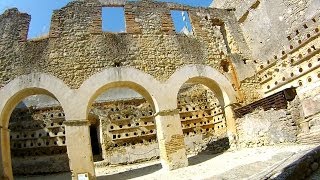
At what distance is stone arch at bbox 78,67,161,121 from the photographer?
9.52m

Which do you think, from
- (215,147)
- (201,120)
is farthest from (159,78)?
(201,120)

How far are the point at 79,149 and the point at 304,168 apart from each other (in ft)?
21.8

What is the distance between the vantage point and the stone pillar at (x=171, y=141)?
9.24 meters

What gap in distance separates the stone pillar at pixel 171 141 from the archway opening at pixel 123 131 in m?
2.97

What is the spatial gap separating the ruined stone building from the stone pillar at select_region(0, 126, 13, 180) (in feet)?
0.10

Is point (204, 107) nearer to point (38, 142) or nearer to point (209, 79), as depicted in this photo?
point (209, 79)

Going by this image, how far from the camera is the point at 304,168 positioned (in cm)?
357

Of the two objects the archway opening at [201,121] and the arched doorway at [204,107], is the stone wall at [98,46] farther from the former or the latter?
the archway opening at [201,121]

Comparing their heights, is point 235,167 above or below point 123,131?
below

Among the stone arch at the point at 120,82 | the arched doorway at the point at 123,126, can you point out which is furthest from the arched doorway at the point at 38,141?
the stone arch at the point at 120,82

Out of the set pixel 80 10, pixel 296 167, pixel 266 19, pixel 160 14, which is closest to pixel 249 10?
pixel 266 19

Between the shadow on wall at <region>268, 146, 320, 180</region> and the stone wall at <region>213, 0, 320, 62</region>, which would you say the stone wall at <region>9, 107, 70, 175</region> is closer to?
the stone wall at <region>213, 0, 320, 62</region>

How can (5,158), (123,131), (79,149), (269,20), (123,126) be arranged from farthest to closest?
(123,126) → (123,131) → (269,20) → (5,158) → (79,149)

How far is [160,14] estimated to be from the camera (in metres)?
11.2
